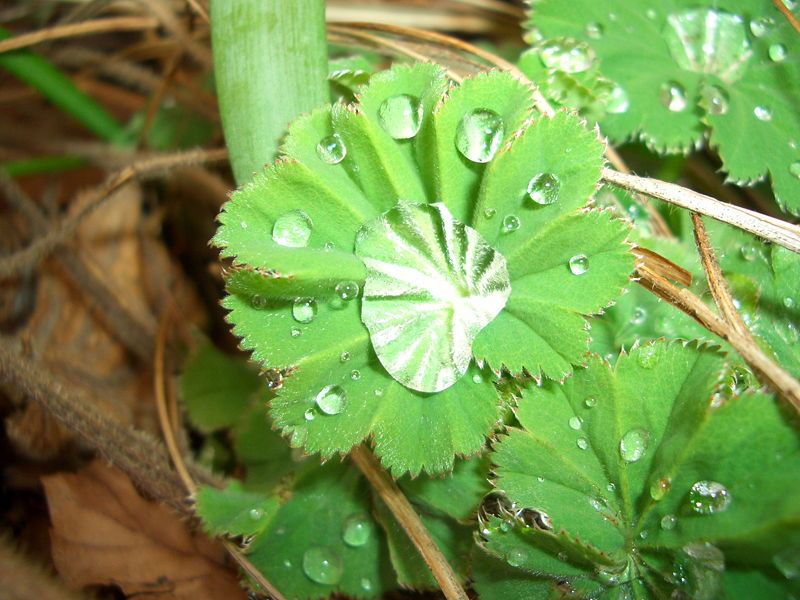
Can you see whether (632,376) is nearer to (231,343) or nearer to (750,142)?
(750,142)

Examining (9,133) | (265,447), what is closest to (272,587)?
(265,447)

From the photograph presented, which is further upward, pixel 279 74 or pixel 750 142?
pixel 279 74

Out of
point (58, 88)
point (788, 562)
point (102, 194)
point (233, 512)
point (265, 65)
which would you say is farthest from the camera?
point (58, 88)

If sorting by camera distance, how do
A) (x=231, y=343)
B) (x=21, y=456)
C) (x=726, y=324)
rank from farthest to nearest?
(x=231, y=343) → (x=21, y=456) → (x=726, y=324)

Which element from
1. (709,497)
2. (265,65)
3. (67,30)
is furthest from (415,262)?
(67,30)

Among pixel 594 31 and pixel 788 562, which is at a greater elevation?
pixel 594 31

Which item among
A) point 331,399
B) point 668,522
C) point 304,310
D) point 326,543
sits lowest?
point 326,543

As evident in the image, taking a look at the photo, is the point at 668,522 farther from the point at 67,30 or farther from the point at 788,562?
the point at 67,30
